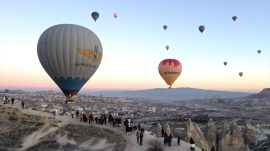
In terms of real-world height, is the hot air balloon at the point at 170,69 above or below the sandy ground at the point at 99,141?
above

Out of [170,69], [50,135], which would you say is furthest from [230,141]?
[50,135]

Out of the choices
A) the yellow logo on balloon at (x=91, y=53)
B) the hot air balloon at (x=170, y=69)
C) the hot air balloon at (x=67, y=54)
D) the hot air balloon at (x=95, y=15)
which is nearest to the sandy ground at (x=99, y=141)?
the hot air balloon at (x=67, y=54)

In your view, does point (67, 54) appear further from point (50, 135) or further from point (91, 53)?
point (50, 135)

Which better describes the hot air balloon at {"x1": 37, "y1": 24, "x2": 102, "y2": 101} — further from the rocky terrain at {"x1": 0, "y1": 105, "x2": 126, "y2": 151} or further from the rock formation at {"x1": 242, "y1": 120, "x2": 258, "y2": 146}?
the rock formation at {"x1": 242, "y1": 120, "x2": 258, "y2": 146}

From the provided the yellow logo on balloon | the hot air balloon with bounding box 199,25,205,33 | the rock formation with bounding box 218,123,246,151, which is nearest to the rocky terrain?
the yellow logo on balloon

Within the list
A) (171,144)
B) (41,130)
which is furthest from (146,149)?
(41,130)

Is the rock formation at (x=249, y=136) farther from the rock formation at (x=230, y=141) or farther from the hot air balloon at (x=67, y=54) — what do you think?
the hot air balloon at (x=67, y=54)
